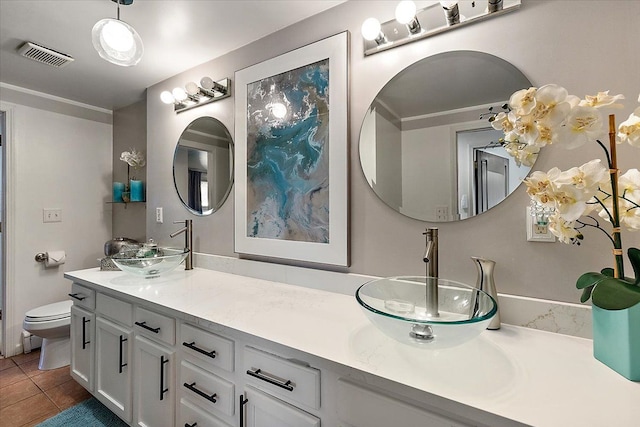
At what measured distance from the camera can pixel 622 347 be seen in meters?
0.74

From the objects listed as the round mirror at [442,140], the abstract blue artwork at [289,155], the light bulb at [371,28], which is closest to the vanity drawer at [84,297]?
the abstract blue artwork at [289,155]

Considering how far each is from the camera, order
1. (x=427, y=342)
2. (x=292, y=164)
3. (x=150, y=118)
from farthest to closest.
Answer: (x=150, y=118), (x=292, y=164), (x=427, y=342)

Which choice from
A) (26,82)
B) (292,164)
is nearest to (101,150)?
(26,82)

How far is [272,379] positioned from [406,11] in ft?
4.72

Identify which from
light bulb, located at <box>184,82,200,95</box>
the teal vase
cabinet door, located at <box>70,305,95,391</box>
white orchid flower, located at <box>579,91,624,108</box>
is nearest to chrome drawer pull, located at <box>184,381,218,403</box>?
cabinet door, located at <box>70,305,95,391</box>

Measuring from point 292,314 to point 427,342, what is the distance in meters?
0.52

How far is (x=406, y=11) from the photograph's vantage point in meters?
1.17

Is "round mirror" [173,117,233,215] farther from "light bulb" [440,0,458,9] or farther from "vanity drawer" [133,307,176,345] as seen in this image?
"light bulb" [440,0,458,9]

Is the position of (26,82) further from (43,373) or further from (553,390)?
(553,390)

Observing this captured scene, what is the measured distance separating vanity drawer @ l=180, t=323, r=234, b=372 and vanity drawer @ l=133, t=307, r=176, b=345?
0.07 metres

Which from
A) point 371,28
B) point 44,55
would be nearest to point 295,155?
point 371,28

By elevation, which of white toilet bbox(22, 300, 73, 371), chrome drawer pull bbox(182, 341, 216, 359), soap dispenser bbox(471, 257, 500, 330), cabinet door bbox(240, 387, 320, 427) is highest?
soap dispenser bbox(471, 257, 500, 330)

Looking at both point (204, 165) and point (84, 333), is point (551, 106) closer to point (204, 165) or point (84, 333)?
point (204, 165)

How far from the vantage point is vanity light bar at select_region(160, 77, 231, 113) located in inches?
74.5
